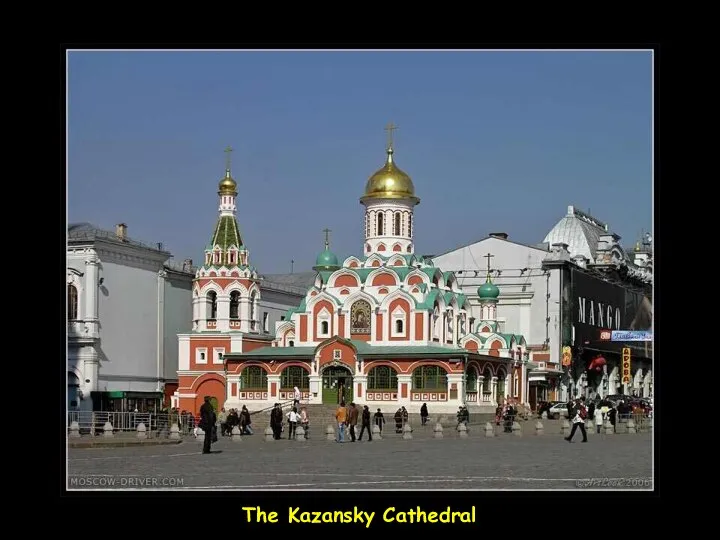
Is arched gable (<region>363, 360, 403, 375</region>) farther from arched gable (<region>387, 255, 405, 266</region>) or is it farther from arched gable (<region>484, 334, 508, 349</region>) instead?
arched gable (<region>484, 334, 508, 349</region>)

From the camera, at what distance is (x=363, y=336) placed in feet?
187

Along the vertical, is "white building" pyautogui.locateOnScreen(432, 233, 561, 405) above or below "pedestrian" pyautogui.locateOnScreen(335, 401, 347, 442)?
above

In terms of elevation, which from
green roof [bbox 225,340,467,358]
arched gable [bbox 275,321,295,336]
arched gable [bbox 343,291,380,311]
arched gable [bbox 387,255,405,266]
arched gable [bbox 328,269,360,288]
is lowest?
green roof [bbox 225,340,467,358]

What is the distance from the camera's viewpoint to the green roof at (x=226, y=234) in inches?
2361

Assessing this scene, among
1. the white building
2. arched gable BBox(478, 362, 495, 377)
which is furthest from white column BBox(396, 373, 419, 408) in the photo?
the white building

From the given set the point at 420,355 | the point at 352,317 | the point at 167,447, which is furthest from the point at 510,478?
the point at 352,317

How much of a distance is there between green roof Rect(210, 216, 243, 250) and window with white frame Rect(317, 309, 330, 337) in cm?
571

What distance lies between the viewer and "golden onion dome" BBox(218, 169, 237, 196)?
198 feet

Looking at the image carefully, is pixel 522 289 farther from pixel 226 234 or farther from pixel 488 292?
pixel 226 234

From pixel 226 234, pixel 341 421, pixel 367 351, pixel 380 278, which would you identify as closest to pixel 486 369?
pixel 367 351

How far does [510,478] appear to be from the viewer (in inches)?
770

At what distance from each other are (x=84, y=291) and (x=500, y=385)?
67.1 feet

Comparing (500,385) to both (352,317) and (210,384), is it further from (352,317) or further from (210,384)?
(210,384)

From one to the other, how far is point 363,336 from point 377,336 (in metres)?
0.76
